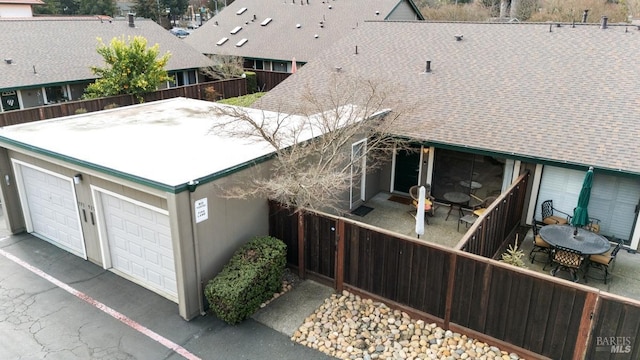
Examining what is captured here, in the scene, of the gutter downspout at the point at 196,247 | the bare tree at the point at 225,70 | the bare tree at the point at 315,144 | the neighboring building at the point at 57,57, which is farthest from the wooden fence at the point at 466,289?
the bare tree at the point at 225,70

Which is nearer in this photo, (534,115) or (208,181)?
(208,181)

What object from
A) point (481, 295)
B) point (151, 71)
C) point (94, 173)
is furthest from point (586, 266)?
point (151, 71)

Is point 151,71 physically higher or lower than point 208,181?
higher

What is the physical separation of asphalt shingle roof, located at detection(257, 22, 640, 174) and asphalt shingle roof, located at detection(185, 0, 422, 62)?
35.1 feet

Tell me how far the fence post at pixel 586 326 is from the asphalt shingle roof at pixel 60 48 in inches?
860

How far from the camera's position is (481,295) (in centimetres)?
755

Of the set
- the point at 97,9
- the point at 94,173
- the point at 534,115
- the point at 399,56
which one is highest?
the point at 97,9

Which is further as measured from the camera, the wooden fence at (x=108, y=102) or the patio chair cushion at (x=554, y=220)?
the wooden fence at (x=108, y=102)

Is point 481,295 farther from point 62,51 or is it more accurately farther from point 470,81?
point 62,51

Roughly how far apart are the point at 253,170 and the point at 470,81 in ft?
29.1

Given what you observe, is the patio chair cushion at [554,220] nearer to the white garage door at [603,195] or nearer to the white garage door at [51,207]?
the white garage door at [603,195]

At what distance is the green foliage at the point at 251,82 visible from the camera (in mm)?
28266

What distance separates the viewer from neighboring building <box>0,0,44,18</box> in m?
43.4

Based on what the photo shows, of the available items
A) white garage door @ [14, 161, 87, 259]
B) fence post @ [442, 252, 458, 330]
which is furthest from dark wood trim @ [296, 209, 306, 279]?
white garage door @ [14, 161, 87, 259]
